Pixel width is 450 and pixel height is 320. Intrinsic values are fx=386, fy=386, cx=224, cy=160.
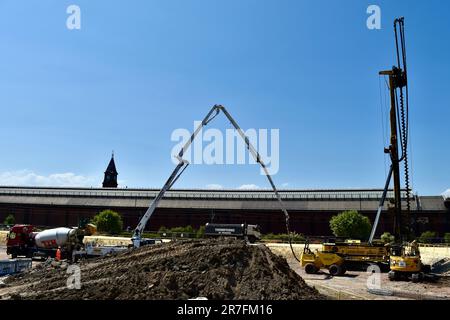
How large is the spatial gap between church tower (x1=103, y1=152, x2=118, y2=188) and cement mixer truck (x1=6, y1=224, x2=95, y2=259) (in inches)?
3423

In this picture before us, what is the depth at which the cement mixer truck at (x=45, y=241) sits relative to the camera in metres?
33.6

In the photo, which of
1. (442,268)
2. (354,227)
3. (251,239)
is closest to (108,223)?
(251,239)

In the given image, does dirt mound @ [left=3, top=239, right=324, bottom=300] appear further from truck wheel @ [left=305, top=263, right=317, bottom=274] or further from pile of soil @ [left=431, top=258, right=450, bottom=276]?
pile of soil @ [left=431, top=258, right=450, bottom=276]

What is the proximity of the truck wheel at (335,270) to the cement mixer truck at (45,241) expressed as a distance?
20254 millimetres

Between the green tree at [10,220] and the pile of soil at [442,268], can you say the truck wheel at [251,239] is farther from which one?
the green tree at [10,220]

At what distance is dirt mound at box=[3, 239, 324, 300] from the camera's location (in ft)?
50.3

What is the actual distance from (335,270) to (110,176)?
105 metres

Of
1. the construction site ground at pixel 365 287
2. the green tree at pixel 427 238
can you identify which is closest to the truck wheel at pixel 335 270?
the construction site ground at pixel 365 287

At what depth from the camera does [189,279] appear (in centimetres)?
1628

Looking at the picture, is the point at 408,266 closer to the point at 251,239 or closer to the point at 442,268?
the point at 442,268

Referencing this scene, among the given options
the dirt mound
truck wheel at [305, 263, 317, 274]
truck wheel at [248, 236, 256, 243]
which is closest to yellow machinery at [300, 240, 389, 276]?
truck wheel at [305, 263, 317, 274]

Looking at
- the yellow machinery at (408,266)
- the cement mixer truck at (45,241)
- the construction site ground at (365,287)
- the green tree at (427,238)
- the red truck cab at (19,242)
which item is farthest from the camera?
the green tree at (427,238)
